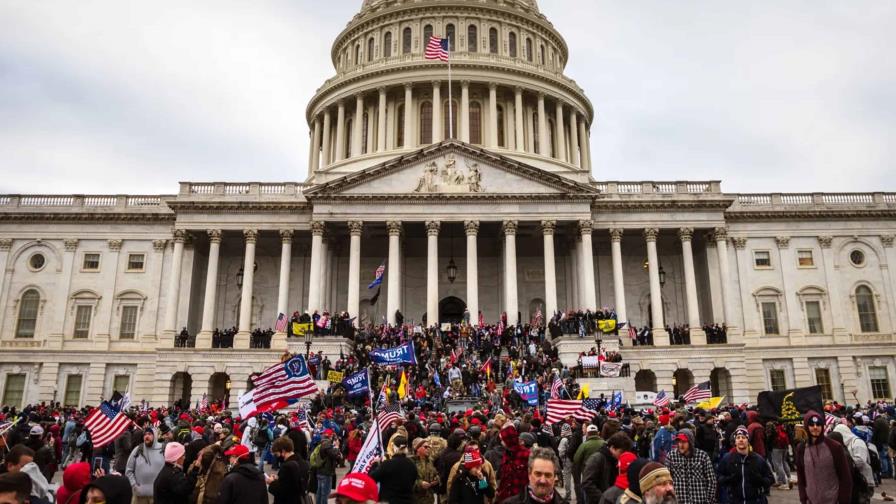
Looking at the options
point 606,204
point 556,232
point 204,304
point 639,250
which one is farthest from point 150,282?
point 639,250

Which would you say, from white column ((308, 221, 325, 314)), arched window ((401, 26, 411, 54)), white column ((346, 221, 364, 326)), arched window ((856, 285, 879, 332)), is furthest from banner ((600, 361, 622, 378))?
arched window ((401, 26, 411, 54))

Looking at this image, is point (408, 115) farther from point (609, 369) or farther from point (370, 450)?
point (370, 450)

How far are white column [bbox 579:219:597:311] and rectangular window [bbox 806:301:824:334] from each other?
Result: 1568 cm

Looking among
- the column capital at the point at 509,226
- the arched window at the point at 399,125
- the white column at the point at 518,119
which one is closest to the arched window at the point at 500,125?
the white column at the point at 518,119

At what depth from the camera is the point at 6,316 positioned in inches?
1826

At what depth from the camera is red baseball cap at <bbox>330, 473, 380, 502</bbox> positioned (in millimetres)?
5617

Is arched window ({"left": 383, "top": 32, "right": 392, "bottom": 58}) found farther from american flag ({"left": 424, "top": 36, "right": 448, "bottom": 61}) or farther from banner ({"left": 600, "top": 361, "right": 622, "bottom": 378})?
banner ({"left": 600, "top": 361, "right": 622, "bottom": 378})

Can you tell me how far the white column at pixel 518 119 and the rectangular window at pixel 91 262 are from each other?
3292 centimetres

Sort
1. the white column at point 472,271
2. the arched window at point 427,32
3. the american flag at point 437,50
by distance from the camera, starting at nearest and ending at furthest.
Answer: the white column at point 472,271 → the american flag at point 437,50 → the arched window at point 427,32

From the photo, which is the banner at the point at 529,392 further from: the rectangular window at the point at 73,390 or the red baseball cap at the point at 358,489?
A: the rectangular window at the point at 73,390

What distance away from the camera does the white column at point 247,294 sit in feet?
140

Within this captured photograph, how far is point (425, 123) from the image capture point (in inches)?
2343

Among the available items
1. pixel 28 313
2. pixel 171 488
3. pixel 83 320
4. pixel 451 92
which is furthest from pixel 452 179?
pixel 171 488

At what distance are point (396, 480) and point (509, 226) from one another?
3527 cm
